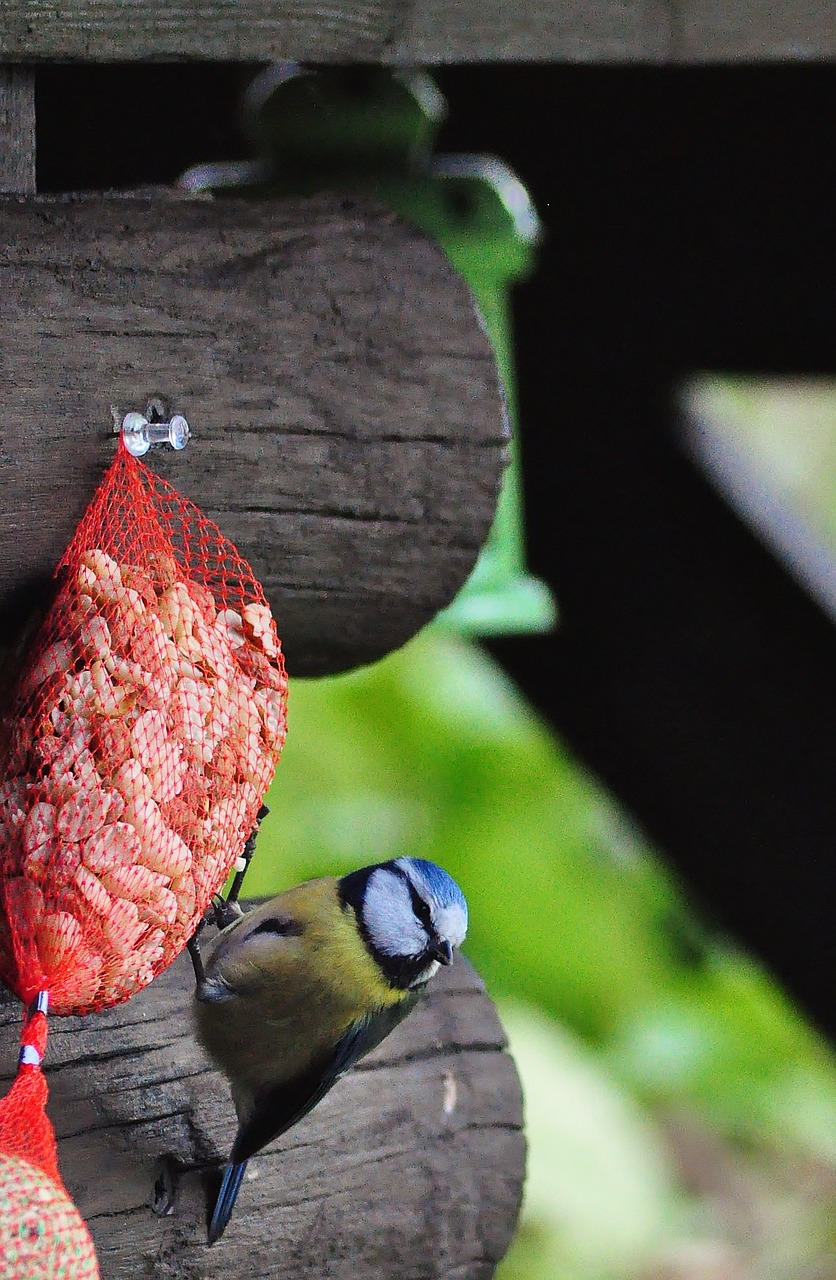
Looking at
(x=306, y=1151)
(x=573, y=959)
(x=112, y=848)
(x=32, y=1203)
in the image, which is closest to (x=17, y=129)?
(x=112, y=848)

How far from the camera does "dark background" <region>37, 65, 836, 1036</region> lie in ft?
4.05

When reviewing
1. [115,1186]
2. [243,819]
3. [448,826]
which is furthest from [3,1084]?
[448,826]

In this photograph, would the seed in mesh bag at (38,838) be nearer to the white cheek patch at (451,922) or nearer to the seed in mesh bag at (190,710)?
the seed in mesh bag at (190,710)

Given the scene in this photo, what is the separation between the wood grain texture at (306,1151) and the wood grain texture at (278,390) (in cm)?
27

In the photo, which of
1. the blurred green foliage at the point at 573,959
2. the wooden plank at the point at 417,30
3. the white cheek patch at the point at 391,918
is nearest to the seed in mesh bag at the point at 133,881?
the white cheek patch at the point at 391,918

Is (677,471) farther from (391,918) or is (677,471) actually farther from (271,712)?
(271,712)

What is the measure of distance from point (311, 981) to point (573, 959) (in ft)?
3.55

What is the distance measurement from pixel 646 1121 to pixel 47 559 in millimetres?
1519

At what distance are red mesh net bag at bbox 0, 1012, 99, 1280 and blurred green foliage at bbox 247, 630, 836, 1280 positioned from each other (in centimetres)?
121

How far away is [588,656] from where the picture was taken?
1374 millimetres

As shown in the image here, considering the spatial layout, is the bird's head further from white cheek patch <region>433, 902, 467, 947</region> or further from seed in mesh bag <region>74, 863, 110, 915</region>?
seed in mesh bag <region>74, 863, 110, 915</region>

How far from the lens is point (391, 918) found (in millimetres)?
1097

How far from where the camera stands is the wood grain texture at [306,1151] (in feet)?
2.78

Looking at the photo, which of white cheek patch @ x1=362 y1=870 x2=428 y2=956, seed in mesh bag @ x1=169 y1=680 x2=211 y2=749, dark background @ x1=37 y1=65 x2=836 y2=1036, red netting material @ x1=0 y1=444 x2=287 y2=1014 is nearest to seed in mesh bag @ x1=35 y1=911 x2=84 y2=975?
red netting material @ x1=0 y1=444 x2=287 y2=1014
